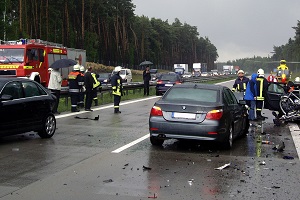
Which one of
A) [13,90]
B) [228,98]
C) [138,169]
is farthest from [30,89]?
[228,98]

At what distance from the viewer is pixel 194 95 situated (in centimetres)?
1048

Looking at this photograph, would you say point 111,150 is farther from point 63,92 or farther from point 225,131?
point 63,92

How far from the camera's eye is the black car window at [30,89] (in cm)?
1121

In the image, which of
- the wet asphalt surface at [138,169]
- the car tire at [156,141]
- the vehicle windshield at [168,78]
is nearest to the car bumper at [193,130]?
the wet asphalt surface at [138,169]

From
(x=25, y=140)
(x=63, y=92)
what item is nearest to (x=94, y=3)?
(x=63, y=92)

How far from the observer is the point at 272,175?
7852 mm

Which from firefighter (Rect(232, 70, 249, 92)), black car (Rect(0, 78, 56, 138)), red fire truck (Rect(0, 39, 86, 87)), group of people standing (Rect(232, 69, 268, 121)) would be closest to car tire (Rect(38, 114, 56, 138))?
black car (Rect(0, 78, 56, 138))

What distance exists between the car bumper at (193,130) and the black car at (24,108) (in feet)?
10.2

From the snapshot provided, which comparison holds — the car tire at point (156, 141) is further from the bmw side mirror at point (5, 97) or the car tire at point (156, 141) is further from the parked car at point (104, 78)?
the parked car at point (104, 78)

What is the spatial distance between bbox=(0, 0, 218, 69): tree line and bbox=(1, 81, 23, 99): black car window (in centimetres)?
3412

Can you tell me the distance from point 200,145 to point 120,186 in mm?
4452

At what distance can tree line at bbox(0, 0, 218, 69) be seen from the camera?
62.8 meters

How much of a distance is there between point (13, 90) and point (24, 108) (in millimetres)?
481

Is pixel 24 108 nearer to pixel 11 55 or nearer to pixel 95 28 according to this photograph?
pixel 11 55
